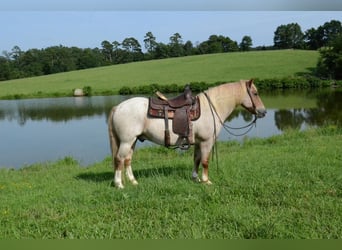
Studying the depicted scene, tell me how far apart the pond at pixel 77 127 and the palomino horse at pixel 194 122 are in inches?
284

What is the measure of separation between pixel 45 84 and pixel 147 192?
194 feet

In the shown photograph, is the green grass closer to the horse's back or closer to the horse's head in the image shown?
the horse's back

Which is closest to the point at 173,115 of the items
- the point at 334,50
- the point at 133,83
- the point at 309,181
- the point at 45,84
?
the point at 309,181

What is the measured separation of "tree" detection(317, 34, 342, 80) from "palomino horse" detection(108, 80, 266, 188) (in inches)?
1828

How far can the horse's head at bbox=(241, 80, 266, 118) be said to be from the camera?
5730mm

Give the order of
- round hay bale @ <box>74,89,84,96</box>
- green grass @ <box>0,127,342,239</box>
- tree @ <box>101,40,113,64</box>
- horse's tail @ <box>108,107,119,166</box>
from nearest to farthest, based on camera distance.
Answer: green grass @ <box>0,127,342,239</box> < horse's tail @ <box>108,107,119,166</box> < round hay bale @ <box>74,89,84,96</box> < tree @ <box>101,40,113,64</box>

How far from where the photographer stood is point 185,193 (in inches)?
177

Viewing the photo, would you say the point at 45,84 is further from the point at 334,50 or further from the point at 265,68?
the point at 334,50

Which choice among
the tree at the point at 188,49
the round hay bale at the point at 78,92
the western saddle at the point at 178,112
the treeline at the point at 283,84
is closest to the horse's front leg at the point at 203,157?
the western saddle at the point at 178,112

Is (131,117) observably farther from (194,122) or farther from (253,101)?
(253,101)

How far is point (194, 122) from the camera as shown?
5469 millimetres

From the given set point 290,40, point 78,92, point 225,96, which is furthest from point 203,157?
point 290,40

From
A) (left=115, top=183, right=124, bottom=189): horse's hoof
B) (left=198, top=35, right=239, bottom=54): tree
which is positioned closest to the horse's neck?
(left=115, top=183, right=124, bottom=189): horse's hoof

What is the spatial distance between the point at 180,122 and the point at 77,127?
60.1ft
